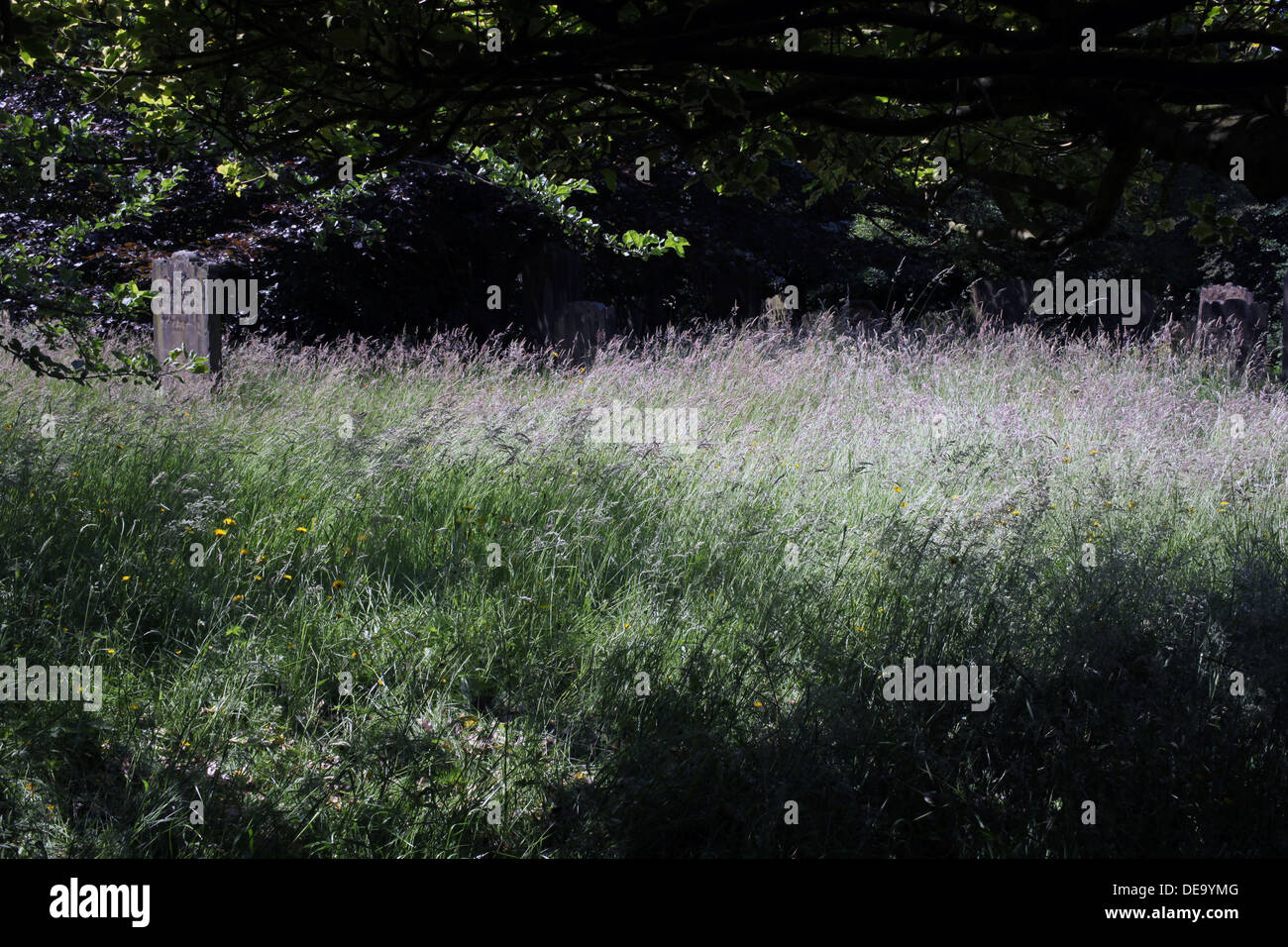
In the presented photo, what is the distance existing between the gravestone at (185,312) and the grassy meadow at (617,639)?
1.04m

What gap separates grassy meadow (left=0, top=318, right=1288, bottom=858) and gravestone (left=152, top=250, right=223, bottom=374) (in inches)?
41.0

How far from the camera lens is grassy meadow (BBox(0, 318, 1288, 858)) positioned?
2539mm

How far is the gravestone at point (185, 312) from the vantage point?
6445mm

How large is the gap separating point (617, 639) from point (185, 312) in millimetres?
4770

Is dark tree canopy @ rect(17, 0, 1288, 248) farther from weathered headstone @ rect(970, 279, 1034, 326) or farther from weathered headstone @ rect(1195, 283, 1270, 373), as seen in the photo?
weathered headstone @ rect(970, 279, 1034, 326)

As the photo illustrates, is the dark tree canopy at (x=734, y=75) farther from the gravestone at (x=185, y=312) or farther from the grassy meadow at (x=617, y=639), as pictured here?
the gravestone at (x=185, y=312)

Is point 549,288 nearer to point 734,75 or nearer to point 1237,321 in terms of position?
point 1237,321

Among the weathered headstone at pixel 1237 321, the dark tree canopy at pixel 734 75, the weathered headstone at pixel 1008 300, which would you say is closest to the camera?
the dark tree canopy at pixel 734 75

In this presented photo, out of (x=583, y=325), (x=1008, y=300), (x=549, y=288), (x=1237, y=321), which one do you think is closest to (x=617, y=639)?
(x=583, y=325)

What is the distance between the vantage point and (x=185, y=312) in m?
6.55

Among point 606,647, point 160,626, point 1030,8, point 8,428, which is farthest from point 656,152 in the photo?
point 8,428

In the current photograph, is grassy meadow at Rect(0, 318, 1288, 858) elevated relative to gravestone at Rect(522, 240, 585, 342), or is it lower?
lower

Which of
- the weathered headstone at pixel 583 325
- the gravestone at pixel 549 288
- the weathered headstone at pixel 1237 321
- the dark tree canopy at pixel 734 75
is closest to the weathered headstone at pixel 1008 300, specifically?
the weathered headstone at pixel 1237 321

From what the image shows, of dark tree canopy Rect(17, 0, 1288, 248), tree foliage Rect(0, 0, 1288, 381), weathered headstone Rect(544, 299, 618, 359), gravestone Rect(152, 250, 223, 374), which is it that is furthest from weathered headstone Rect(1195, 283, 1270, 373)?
gravestone Rect(152, 250, 223, 374)
